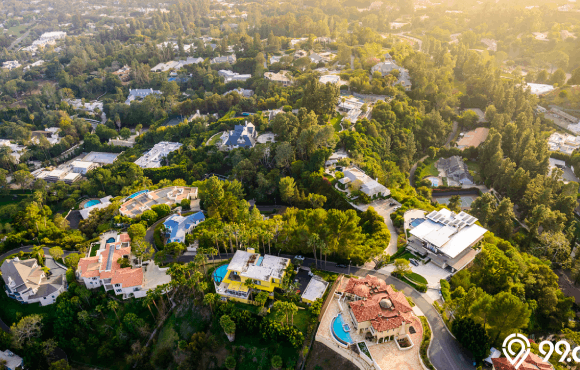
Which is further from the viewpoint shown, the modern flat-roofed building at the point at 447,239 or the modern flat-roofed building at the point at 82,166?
the modern flat-roofed building at the point at 82,166

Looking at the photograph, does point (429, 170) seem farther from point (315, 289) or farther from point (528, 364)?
point (528, 364)

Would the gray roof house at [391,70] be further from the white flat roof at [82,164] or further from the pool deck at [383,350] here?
the pool deck at [383,350]

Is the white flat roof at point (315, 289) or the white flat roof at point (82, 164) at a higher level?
the white flat roof at point (315, 289)

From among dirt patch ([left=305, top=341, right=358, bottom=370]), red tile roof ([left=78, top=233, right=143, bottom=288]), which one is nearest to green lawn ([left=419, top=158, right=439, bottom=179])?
dirt patch ([left=305, top=341, right=358, bottom=370])

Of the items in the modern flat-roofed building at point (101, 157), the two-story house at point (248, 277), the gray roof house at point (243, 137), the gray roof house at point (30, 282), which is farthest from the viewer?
the modern flat-roofed building at point (101, 157)

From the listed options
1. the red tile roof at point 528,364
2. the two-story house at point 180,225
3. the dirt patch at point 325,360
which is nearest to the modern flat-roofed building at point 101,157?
the two-story house at point 180,225

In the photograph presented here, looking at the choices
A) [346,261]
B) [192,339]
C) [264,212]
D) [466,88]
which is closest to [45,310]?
[192,339]

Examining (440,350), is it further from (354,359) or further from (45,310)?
(45,310)
